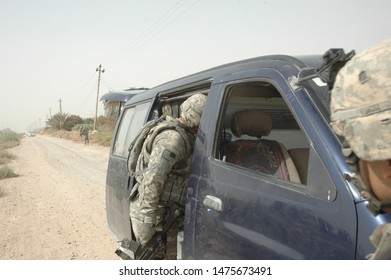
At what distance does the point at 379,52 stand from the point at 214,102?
1.47 meters

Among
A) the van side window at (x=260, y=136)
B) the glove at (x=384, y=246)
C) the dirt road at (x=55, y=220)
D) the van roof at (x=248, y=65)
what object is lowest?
the dirt road at (x=55, y=220)

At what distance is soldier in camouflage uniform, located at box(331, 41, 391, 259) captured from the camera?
1.05m

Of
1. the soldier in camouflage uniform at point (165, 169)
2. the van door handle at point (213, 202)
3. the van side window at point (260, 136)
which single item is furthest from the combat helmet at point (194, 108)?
the van door handle at point (213, 202)

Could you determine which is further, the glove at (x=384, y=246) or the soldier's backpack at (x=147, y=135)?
the soldier's backpack at (x=147, y=135)

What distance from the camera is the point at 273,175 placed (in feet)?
7.06

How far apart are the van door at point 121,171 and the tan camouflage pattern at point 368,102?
106 inches

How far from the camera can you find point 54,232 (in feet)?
19.3

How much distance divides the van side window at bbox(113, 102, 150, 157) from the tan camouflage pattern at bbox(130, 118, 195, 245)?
0.93 metres

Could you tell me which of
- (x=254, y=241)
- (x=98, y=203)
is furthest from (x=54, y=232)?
(x=254, y=241)

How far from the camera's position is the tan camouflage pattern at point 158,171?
2.85 m

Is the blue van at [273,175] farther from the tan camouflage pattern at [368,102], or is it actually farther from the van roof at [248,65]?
the tan camouflage pattern at [368,102]

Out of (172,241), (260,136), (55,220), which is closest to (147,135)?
(172,241)

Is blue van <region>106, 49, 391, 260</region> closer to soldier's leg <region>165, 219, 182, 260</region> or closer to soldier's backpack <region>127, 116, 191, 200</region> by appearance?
soldier's backpack <region>127, 116, 191, 200</region>
